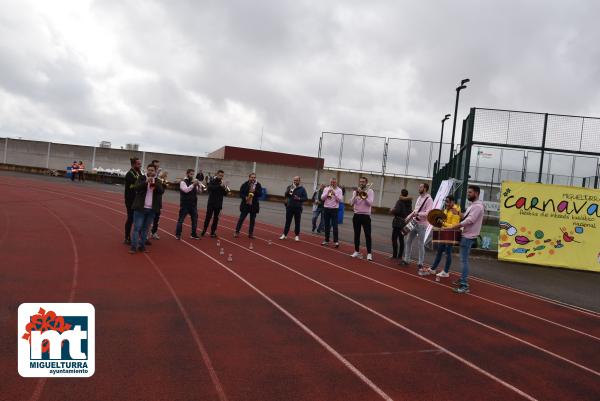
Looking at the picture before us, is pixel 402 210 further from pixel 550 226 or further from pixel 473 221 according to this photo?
pixel 550 226

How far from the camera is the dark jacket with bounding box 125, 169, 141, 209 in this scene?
359 inches

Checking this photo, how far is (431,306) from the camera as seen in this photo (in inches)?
260

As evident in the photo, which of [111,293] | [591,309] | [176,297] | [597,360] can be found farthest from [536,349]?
[111,293]

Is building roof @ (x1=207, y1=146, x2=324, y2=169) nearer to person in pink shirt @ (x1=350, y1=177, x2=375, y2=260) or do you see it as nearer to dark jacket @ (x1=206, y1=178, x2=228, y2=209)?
dark jacket @ (x1=206, y1=178, x2=228, y2=209)

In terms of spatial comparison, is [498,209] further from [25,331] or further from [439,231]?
[25,331]

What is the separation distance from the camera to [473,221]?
25.2 ft

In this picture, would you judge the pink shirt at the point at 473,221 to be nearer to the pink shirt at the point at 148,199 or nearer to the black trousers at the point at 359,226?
the black trousers at the point at 359,226

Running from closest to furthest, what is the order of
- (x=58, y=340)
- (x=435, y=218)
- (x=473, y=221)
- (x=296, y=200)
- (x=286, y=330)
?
(x=58, y=340) < (x=286, y=330) < (x=473, y=221) < (x=435, y=218) < (x=296, y=200)

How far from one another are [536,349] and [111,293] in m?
5.07

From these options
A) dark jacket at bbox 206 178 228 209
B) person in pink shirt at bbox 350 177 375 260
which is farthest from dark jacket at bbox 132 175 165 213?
person in pink shirt at bbox 350 177 375 260

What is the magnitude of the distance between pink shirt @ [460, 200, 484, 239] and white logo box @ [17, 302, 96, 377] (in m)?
5.71

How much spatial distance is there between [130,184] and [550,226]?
396 inches

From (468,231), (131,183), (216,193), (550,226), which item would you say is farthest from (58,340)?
(550,226)

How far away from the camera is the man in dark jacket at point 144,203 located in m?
8.67
